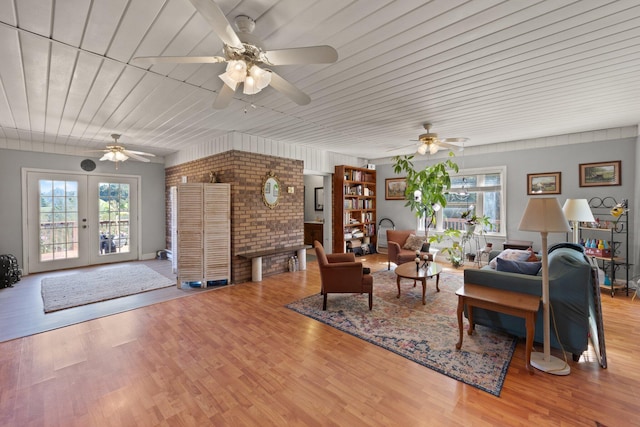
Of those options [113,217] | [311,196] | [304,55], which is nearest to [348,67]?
[304,55]

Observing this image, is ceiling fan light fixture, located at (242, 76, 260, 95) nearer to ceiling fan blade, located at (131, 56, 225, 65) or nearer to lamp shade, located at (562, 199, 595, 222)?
ceiling fan blade, located at (131, 56, 225, 65)

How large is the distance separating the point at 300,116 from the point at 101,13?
8.01 feet

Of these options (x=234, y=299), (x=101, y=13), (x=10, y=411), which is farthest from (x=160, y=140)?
(x=10, y=411)

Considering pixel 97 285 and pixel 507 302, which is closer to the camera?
pixel 507 302

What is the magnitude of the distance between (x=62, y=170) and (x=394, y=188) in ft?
25.1

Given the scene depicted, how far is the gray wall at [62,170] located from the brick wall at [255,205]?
1.71m

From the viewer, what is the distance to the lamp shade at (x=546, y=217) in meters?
2.27

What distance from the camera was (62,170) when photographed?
19.0 feet

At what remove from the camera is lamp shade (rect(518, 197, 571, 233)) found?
2268 millimetres

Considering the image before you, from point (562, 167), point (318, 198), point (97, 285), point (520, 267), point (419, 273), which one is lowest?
point (97, 285)

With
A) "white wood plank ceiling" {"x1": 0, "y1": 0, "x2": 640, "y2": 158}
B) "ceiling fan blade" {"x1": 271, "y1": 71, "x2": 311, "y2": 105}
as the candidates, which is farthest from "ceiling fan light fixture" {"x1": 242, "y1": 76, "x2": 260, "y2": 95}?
"white wood plank ceiling" {"x1": 0, "y1": 0, "x2": 640, "y2": 158}

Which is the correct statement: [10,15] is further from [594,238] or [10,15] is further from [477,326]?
[594,238]

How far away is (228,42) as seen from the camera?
5.21ft

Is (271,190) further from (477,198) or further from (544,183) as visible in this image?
(544,183)
